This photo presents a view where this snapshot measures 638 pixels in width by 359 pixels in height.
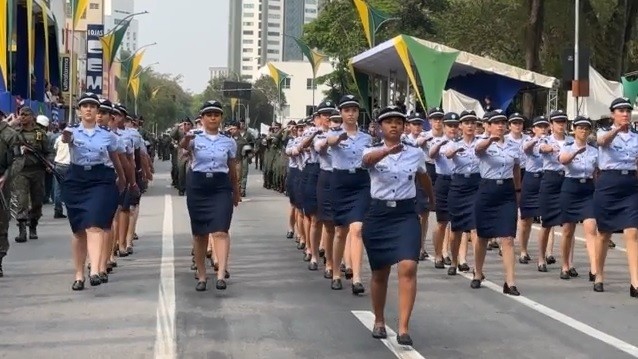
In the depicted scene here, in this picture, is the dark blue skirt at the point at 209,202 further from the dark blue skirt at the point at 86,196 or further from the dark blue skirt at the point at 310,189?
the dark blue skirt at the point at 310,189

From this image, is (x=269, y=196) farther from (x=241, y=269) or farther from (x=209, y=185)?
(x=209, y=185)

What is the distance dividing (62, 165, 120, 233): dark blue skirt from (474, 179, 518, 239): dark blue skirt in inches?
159

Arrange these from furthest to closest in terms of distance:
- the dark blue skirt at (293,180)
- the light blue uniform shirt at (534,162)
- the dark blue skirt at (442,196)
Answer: the dark blue skirt at (293,180) → the light blue uniform shirt at (534,162) → the dark blue skirt at (442,196)

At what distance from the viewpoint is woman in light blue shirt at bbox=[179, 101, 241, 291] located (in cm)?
1110

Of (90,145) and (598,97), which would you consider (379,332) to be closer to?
(90,145)

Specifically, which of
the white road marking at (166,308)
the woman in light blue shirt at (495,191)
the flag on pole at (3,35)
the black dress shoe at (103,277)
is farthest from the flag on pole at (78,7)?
the woman in light blue shirt at (495,191)

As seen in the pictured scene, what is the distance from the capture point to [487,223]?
1149 cm

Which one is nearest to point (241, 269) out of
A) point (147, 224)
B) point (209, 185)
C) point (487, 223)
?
point (209, 185)

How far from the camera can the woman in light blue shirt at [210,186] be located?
11.1 m

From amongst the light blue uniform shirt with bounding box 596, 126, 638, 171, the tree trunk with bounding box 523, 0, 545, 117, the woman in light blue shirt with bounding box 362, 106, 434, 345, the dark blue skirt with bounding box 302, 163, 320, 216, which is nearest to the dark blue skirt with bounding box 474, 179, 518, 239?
the light blue uniform shirt with bounding box 596, 126, 638, 171

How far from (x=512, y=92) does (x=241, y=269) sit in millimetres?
14499

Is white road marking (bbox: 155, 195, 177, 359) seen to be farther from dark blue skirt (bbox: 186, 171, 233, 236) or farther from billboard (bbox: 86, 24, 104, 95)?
billboard (bbox: 86, 24, 104, 95)

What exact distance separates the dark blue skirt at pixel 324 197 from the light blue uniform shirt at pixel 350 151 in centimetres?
34

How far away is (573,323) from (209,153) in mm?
4092
